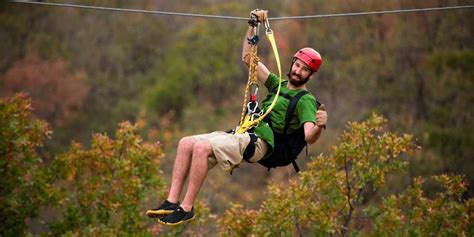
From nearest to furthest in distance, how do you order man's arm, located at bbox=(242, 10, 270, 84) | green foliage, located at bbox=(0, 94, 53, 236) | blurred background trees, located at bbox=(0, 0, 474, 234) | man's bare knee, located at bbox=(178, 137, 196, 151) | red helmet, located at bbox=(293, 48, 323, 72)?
1. man's bare knee, located at bbox=(178, 137, 196, 151)
2. red helmet, located at bbox=(293, 48, 323, 72)
3. man's arm, located at bbox=(242, 10, 270, 84)
4. green foliage, located at bbox=(0, 94, 53, 236)
5. blurred background trees, located at bbox=(0, 0, 474, 234)

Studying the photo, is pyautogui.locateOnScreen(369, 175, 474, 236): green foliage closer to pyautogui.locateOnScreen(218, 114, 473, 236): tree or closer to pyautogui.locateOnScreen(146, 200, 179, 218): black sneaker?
pyautogui.locateOnScreen(218, 114, 473, 236): tree

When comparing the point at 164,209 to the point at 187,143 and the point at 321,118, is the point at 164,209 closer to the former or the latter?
the point at 187,143

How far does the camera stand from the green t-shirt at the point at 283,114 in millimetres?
6213

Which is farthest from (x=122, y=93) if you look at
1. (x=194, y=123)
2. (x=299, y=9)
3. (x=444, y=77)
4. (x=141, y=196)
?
(x=141, y=196)

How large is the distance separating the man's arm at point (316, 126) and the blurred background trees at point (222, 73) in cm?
1135

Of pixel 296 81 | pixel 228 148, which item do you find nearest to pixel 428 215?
pixel 296 81

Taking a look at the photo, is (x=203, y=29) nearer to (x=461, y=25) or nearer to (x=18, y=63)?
(x=18, y=63)

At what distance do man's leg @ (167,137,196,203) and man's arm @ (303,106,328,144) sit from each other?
0.82 m

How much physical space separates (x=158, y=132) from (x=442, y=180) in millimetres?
18672

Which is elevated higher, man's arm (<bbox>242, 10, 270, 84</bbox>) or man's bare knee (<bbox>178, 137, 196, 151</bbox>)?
man's arm (<bbox>242, 10, 270, 84</bbox>)

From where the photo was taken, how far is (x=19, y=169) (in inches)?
460

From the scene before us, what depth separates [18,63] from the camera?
27656mm

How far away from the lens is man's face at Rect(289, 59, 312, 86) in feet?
21.2

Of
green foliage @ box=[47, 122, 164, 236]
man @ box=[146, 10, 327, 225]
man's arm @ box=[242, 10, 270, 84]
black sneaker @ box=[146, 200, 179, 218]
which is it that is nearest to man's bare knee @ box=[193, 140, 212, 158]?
man @ box=[146, 10, 327, 225]
